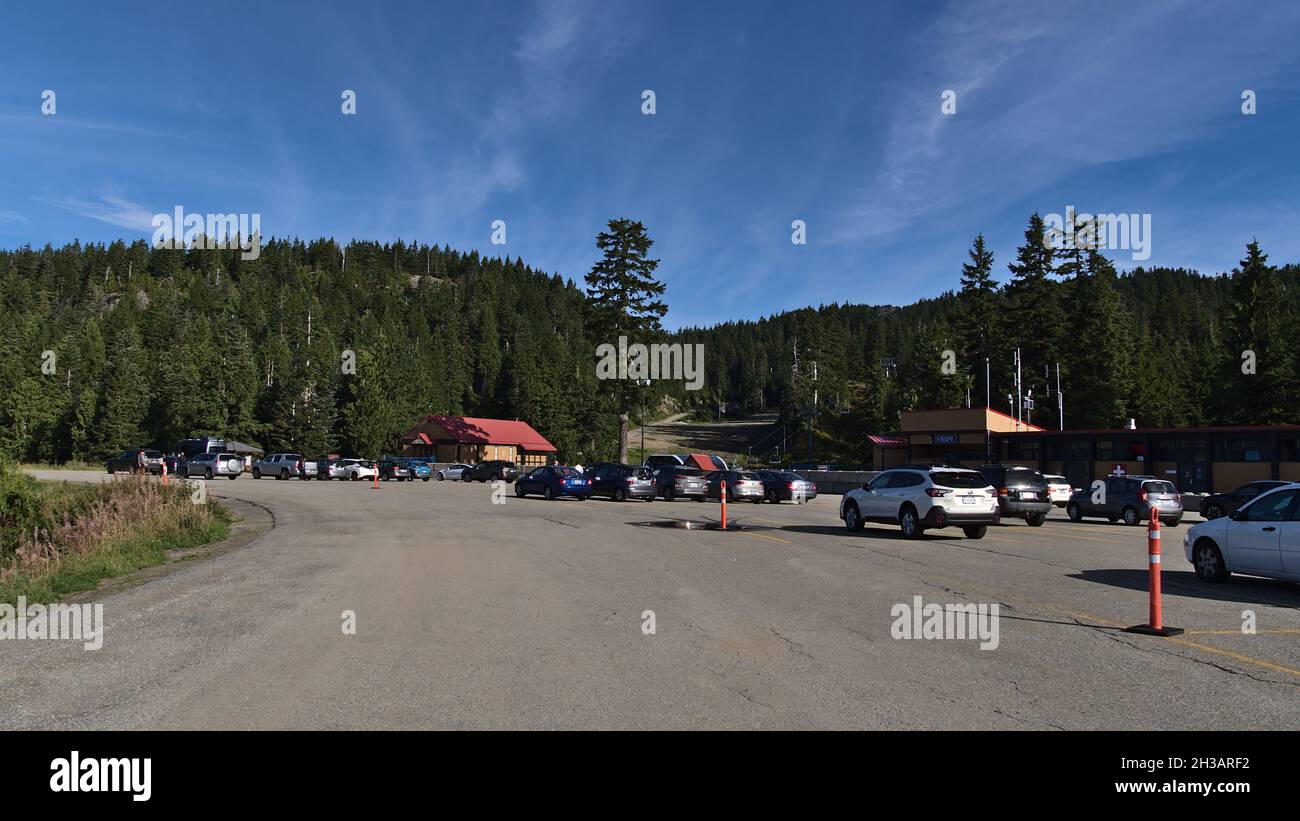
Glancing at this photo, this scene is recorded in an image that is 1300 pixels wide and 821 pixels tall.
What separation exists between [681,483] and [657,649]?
28634 mm

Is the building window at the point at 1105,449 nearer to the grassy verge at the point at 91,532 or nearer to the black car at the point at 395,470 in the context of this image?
the grassy verge at the point at 91,532

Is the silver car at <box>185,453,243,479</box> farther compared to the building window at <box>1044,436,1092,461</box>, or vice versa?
the silver car at <box>185,453,243,479</box>

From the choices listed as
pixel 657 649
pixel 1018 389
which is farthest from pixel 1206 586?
pixel 1018 389

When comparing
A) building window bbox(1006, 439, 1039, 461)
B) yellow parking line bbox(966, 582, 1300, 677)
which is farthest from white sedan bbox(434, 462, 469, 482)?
yellow parking line bbox(966, 582, 1300, 677)

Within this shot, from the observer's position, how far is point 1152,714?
5.62m

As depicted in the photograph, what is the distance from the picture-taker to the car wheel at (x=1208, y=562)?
39.7 ft

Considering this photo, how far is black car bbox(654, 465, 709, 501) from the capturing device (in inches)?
1422

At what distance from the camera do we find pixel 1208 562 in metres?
12.3

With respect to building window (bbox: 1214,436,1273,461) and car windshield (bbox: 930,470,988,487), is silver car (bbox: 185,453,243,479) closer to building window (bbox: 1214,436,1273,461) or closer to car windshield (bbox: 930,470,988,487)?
car windshield (bbox: 930,470,988,487)

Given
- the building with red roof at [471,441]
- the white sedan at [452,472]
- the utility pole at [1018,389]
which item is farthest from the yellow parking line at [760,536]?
the building with red roof at [471,441]

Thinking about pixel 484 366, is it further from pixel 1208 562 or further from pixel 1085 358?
pixel 1208 562

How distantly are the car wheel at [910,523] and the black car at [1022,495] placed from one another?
6136 millimetres

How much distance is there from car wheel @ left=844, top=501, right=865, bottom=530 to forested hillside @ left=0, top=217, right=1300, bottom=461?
116ft
